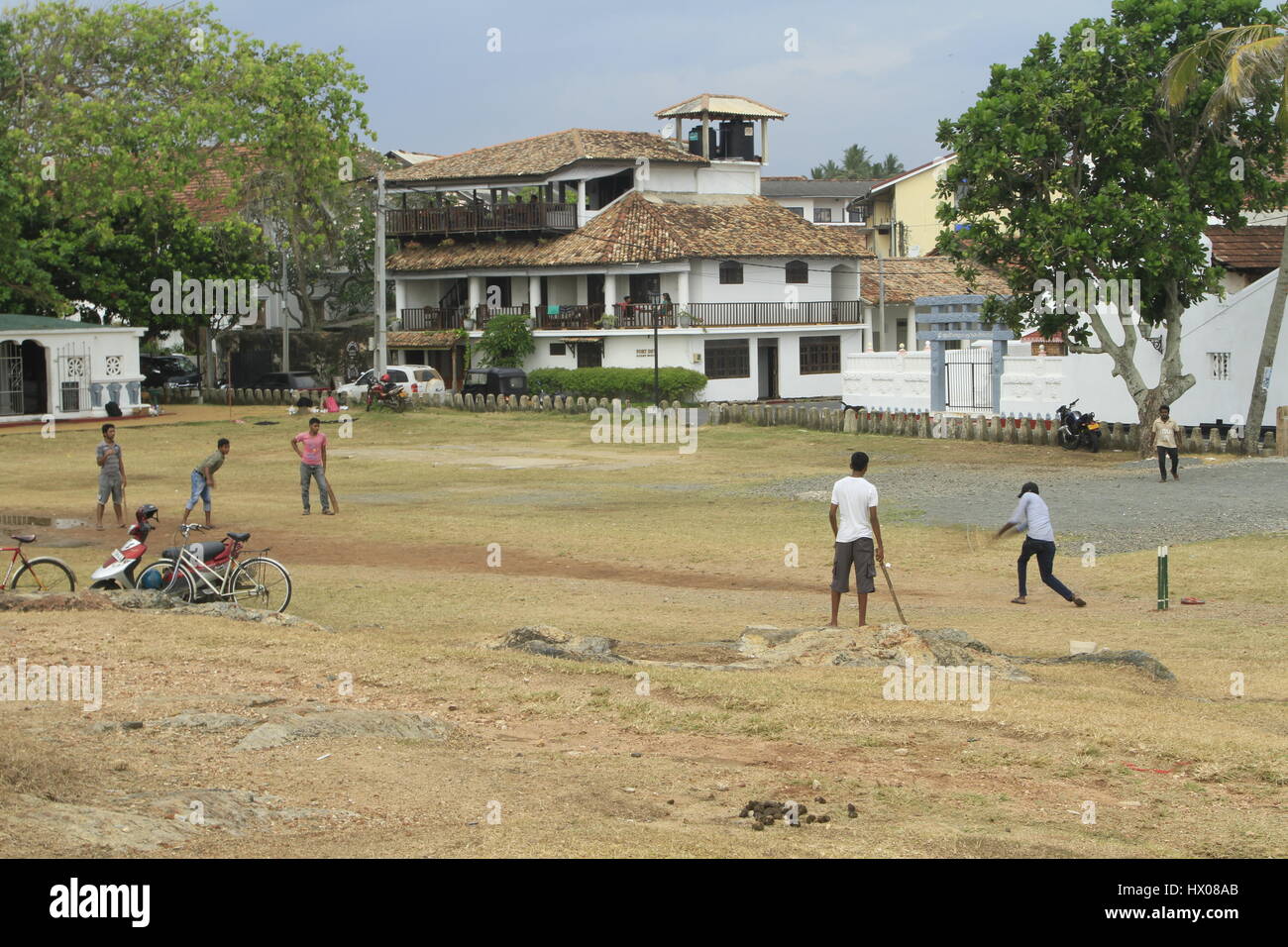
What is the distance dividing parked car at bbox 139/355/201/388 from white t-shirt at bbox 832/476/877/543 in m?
47.6

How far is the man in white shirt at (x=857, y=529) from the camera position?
585 inches

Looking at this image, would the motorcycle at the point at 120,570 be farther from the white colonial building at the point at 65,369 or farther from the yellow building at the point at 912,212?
the yellow building at the point at 912,212

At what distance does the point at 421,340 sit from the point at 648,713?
178ft

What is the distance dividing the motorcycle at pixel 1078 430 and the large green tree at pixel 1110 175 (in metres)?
1.21

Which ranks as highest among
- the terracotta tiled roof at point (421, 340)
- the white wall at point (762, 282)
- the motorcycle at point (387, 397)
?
the white wall at point (762, 282)

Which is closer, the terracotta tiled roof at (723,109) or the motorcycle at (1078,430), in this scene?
the motorcycle at (1078,430)

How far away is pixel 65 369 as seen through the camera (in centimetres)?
4594

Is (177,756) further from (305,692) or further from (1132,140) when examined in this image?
(1132,140)

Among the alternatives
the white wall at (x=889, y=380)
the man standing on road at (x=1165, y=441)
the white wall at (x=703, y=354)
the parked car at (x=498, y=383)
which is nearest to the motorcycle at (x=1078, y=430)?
the man standing on road at (x=1165, y=441)

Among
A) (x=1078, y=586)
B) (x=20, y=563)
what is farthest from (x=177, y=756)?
(x=1078, y=586)

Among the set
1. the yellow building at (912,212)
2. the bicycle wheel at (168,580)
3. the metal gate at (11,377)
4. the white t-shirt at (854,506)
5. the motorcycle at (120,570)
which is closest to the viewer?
the white t-shirt at (854,506)

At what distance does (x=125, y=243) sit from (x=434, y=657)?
1608 inches

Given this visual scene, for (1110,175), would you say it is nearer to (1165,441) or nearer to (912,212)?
(1165,441)

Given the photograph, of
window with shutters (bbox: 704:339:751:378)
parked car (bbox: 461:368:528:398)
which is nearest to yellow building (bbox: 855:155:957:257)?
window with shutters (bbox: 704:339:751:378)
